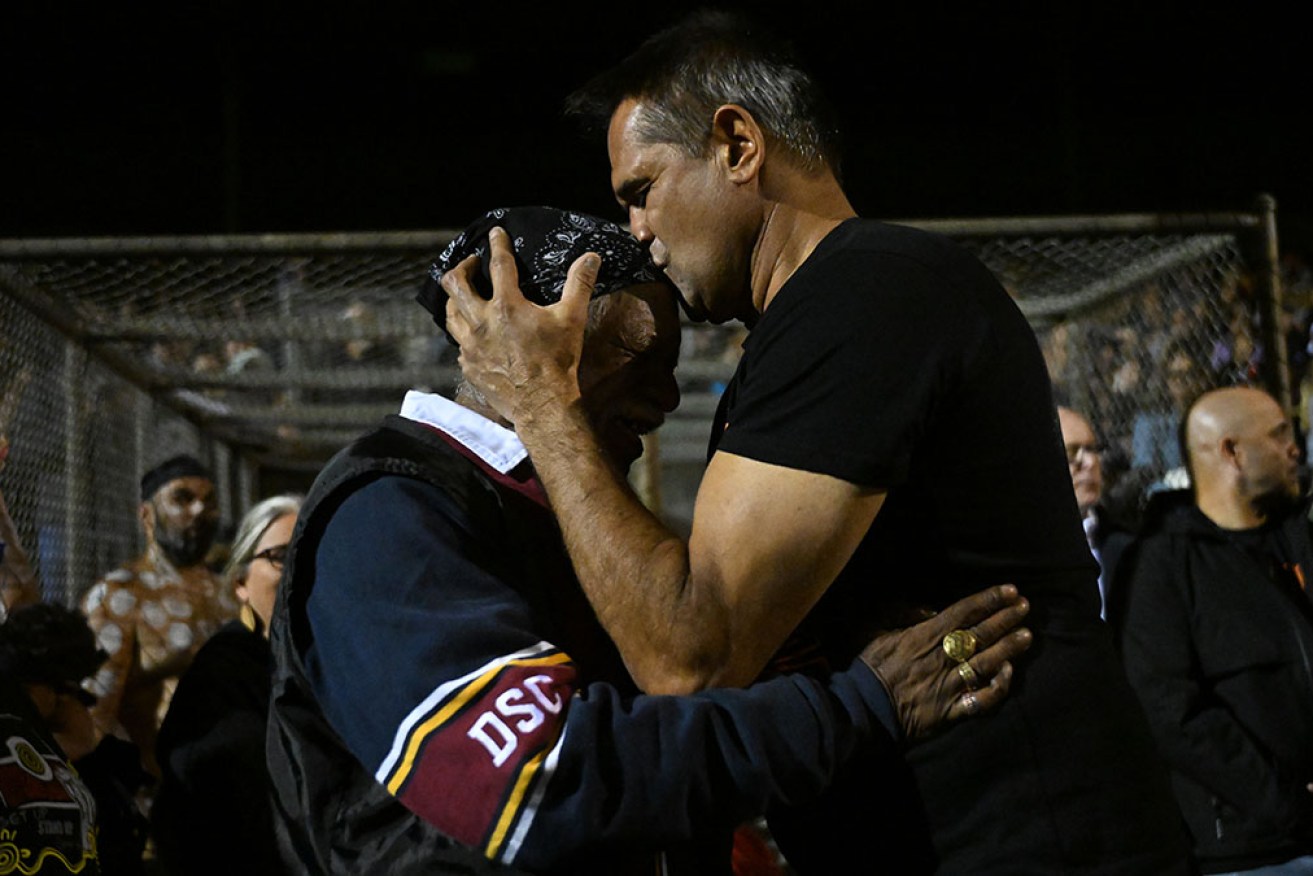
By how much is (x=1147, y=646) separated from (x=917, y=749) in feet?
7.63

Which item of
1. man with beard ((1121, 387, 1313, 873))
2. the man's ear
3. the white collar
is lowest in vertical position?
man with beard ((1121, 387, 1313, 873))

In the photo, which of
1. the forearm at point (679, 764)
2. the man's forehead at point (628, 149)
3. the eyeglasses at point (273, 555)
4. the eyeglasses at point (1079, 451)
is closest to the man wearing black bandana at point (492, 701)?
the forearm at point (679, 764)

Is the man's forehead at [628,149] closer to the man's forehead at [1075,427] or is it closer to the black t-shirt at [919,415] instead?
the black t-shirt at [919,415]

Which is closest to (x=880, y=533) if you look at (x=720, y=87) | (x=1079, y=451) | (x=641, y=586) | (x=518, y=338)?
(x=641, y=586)

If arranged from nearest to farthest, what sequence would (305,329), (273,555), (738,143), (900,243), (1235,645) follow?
(900,243) < (738,143) < (1235,645) < (273,555) < (305,329)

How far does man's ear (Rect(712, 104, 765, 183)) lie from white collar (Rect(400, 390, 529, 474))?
18.5 inches

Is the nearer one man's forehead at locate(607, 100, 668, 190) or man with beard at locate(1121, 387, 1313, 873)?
man's forehead at locate(607, 100, 668, 190)

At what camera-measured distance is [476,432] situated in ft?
5.97

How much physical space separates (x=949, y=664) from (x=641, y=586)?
38 cm

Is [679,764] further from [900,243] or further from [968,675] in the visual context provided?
[900,243]

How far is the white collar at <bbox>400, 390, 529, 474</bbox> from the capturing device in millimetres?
1807

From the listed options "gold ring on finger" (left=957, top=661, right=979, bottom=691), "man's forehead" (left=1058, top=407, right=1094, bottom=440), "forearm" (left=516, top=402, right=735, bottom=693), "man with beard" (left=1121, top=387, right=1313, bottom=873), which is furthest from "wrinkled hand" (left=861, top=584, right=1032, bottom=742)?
"man's forehead" (left=1058, top=407, right=1094, bottom=440)

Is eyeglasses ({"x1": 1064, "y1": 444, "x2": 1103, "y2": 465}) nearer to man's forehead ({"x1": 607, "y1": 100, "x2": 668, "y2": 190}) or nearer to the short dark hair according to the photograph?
the short dark hair

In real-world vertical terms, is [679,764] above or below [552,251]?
below
